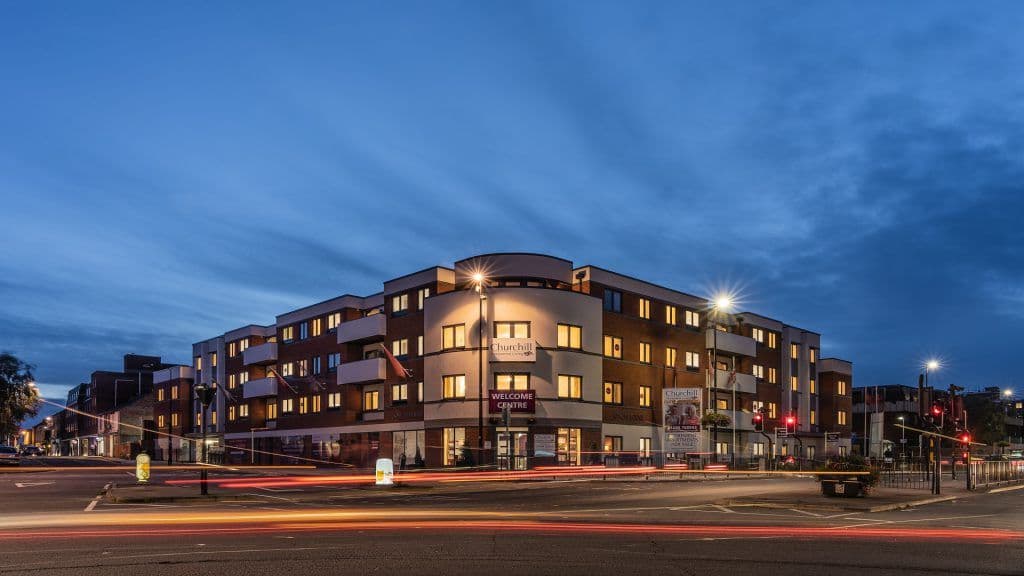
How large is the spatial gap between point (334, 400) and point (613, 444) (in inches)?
956

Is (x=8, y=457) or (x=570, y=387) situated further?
(x=8, y=457)

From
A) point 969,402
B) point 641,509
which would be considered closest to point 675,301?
point 641,509

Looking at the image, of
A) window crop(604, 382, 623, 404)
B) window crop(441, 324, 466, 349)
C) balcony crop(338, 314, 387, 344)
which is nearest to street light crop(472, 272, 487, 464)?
window crop(441, 324, 466, 349)

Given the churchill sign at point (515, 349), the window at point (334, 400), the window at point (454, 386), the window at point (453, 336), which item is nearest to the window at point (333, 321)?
the window at point (334, 400)

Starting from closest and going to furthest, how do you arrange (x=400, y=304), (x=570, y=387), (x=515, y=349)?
1. (x=515, y=349)
2. (x=570, y=387)
3. (x=400, y=304)

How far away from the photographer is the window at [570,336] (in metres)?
57.5

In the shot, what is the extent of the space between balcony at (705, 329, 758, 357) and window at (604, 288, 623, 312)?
36.7 feet

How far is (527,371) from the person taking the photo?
56.2 m

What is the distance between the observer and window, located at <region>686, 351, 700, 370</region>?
68.9m

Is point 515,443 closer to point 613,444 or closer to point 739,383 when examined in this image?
point 613,444

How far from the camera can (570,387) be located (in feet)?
189

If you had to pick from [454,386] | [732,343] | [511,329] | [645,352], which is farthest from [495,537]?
[732,343]

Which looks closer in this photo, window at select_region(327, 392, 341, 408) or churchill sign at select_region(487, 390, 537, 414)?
churchill sign at select_region(487, 390, 537, 414)

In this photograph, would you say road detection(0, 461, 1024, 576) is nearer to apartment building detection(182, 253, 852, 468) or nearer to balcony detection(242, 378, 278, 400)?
apartment building detection(182, 253, 852, 468)
